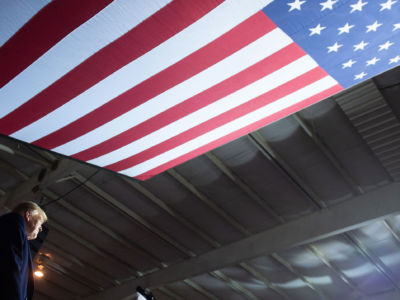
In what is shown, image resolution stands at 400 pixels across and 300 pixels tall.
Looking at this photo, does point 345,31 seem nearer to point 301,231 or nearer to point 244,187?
point 244,187

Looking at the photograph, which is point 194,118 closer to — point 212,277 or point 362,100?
point 362,100

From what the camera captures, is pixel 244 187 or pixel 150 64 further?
pixel 244 187

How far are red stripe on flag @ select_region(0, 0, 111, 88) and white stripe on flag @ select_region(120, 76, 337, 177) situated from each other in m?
1.26

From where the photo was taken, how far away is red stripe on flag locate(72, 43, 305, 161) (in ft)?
7.80

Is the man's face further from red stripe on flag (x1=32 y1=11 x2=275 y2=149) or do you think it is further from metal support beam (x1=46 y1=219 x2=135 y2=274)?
metal support beam (x1=46 y1=219 x2=135 y2=274)

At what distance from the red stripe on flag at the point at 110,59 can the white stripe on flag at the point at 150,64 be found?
0.03 metres

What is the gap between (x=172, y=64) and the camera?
2.40 metres

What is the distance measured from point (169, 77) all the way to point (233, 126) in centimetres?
69

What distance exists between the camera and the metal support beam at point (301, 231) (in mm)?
4641

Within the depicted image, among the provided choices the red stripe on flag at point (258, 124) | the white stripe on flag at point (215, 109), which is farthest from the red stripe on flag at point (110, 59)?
the red stripe on flag at point (258, 124)

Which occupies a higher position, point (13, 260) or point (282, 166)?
point (282, 166)

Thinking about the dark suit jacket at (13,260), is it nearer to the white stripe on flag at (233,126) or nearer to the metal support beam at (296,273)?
the white stripe on flag at (233,126)

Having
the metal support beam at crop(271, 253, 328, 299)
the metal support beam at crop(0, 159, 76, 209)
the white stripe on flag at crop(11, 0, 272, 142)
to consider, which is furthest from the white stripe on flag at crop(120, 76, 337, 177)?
the metal support beam at crop(271, 253, 328, 299)

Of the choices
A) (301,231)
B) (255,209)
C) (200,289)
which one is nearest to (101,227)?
(200,289)
